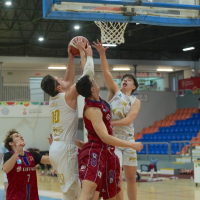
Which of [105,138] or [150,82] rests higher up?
[150,82]

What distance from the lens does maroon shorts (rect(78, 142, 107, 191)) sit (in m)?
4.03

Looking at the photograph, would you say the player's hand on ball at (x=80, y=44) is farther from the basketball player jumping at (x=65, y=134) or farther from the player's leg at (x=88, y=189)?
the player's leg at (x=88, y=189)

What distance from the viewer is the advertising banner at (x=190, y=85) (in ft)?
71.2

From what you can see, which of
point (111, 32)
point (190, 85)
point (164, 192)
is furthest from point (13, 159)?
point (190, 85)

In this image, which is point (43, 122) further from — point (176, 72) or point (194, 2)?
point (194, 2)

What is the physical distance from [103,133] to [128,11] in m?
2.77

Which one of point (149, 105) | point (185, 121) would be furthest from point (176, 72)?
point (185, 121)

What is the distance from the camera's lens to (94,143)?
4.15 metres

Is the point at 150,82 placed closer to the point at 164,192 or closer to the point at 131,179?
the point at 164,192

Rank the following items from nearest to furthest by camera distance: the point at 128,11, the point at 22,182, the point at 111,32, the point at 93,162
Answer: the point at 93,162 → the point at 22,182 → the point at 128,11 → the point at 111,32

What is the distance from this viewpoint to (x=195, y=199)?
883cm

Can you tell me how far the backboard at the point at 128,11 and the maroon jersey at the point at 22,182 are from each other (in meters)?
2.31

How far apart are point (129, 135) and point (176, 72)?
2272 centimetres

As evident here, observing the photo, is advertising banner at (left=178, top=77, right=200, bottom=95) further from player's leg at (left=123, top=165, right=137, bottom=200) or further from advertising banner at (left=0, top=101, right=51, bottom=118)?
player's leg at (left=123, top=165, right=137, bottom=200)
